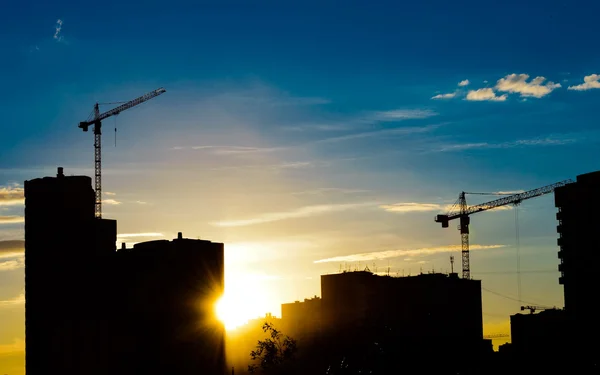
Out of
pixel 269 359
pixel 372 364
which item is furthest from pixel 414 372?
pixel 269 359

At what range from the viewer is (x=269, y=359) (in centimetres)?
18725

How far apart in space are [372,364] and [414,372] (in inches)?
338

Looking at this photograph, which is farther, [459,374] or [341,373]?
[459,374]

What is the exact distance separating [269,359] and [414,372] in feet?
96.2

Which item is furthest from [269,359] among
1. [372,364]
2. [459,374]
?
[459,374]

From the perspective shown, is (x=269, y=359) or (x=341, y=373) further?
(x=269, y=359)

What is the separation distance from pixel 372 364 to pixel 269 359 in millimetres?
20813

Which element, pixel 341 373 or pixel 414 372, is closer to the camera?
pixel 341 373

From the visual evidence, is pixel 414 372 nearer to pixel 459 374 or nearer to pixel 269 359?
pixel 459 374

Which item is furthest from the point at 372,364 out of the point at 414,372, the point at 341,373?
the point at 341,373

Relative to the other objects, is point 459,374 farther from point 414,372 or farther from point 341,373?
point 341,373

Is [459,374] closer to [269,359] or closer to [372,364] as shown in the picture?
[372,364]

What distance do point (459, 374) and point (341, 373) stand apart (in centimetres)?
4685

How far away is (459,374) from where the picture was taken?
196375 millimetres
